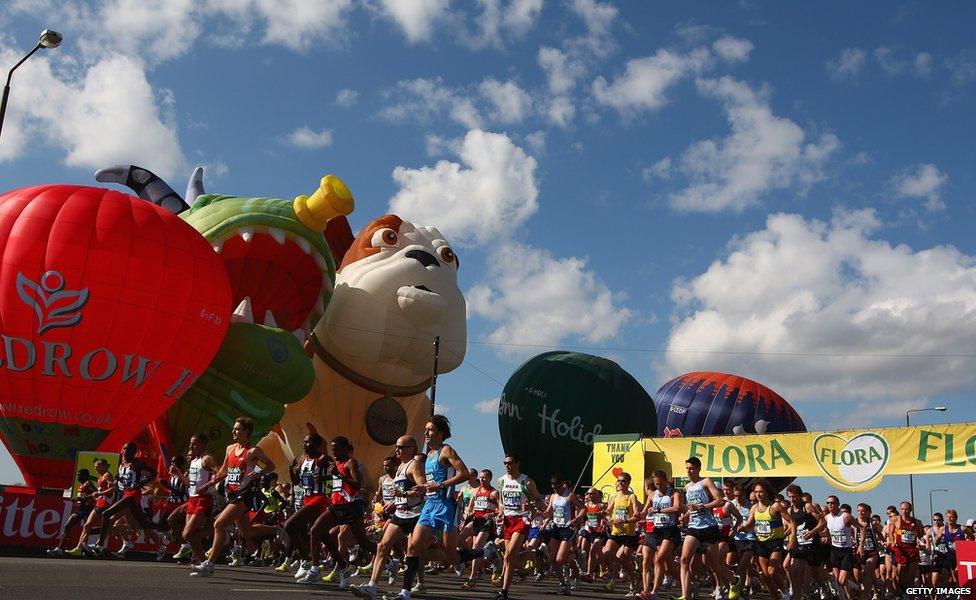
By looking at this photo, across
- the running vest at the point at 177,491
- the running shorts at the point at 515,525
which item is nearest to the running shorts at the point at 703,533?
the running shorts at the point at 515,525

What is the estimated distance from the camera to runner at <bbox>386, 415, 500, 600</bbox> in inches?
345

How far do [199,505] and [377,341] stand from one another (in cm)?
1320

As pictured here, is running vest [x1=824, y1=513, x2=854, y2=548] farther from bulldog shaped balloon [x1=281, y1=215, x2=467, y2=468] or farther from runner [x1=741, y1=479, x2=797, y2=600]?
bulldog shaped balloon [x1=281, y1=215, x2=467, y2=468]

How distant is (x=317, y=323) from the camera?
24.3 metres

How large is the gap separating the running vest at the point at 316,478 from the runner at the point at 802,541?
7272 mm

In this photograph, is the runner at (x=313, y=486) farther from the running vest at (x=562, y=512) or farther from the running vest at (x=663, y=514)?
the running vest at (x=562, y=512)

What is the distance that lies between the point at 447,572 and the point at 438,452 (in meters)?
9.65

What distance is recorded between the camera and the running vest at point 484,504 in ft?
51.8

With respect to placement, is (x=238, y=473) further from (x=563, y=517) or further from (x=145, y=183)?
(x=145, y=183)

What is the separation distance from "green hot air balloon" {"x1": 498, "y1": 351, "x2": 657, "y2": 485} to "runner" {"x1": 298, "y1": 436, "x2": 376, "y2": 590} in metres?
20.3

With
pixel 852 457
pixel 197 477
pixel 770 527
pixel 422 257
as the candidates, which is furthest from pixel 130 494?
pixel 852 457

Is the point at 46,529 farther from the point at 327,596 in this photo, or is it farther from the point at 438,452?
the point at 438,452

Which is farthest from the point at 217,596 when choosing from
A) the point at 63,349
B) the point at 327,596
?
the point at 63,349

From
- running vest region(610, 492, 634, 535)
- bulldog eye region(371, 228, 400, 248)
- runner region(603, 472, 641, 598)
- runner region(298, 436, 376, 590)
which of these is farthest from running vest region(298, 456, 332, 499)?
bulldog eye region(371, 228, 400, 248)
